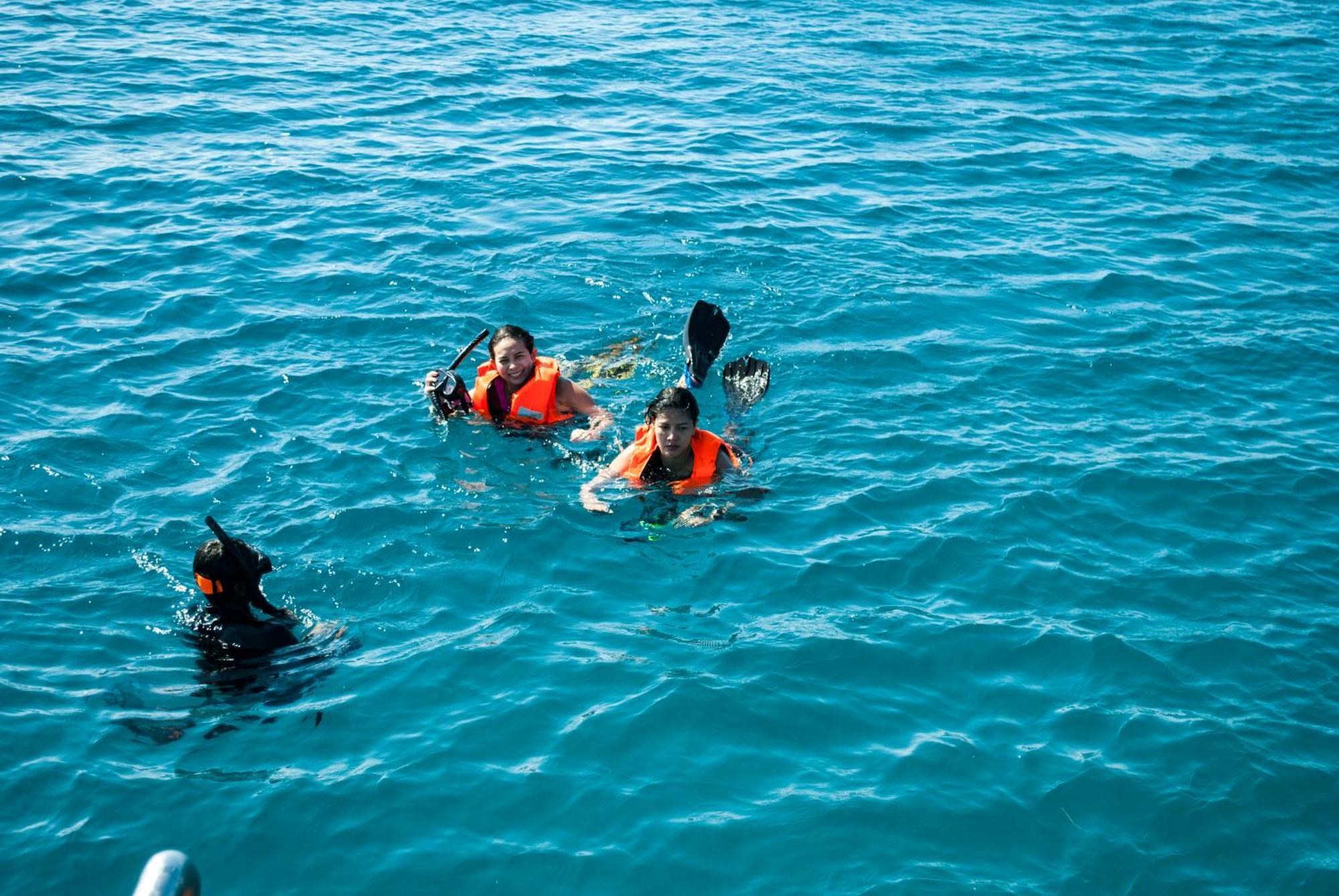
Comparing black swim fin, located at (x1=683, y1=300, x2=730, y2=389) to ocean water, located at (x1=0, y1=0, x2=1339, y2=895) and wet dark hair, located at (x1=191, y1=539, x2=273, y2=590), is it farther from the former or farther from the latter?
wet dark hair, located at (x1=191, y1=539, x2=273, y2=590)

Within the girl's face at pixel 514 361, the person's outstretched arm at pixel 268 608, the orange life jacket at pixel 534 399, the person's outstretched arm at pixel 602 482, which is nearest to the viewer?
the person's outstretched arm at pixel 268 608

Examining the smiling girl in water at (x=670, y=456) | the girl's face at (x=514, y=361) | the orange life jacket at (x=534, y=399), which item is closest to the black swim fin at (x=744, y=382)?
the smiling girl in water at (x=670, y=456)

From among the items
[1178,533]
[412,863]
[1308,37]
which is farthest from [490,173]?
[1308,37]

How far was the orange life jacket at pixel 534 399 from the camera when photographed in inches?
394

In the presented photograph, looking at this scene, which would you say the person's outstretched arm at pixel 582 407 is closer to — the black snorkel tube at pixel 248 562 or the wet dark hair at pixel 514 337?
the wet dark hair at pixel 514 337

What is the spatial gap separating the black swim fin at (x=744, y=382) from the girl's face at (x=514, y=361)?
1715mm

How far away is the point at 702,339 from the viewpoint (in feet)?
34.5

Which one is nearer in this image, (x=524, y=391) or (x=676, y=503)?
(x=676, y=503)

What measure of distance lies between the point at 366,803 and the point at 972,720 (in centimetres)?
343

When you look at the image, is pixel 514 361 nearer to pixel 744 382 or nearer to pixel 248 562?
pixel 744 382

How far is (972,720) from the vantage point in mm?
6980

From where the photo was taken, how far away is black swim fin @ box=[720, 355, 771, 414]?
10352mm

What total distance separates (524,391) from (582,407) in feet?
1.73

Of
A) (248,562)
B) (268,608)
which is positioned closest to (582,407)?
(268,608)
